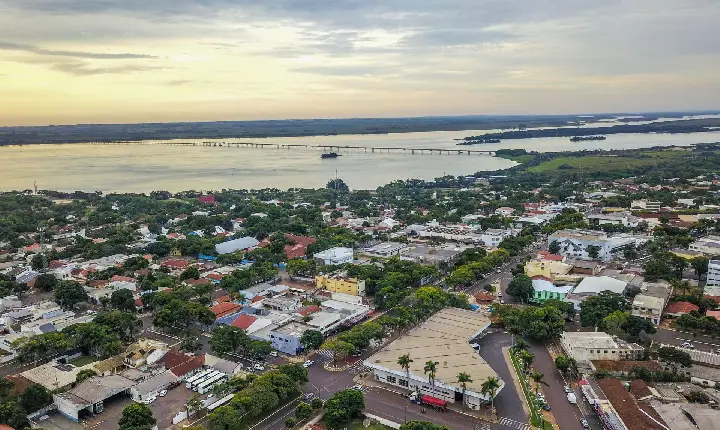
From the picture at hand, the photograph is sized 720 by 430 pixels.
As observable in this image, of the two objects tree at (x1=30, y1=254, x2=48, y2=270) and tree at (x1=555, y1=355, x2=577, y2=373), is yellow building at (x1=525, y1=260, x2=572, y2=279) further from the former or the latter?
tree at (x1=30, y1=254, x2=48, y2=270)

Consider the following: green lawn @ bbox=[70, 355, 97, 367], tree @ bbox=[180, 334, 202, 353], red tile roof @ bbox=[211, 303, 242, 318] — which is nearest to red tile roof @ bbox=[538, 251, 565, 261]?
red tile roof @ bbox=[211, 303, 242, 318]

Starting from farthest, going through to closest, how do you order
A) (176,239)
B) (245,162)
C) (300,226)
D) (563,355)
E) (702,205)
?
(245,162) → (702,205) → (300,226) → (176,239) → (563,355)

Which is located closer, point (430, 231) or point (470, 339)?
point (470, 339)

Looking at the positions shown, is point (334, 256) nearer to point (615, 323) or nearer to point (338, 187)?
point (615, 323)

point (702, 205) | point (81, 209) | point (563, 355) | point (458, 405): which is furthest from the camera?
point (81, 209)

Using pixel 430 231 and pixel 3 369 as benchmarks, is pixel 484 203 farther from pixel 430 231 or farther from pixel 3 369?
pixel 3 369

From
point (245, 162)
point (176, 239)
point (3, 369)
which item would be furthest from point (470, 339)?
point (245, 162)
